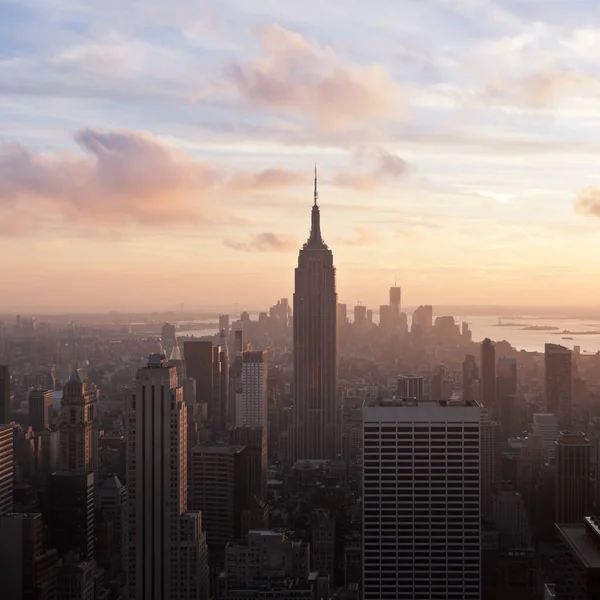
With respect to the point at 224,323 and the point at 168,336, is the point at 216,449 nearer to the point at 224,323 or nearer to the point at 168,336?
the point at 168,336

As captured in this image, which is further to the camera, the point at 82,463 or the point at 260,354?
the point at 260,354

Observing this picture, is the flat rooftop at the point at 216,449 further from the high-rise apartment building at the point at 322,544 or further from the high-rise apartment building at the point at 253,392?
the high-rise apartment building at the point at 253,392

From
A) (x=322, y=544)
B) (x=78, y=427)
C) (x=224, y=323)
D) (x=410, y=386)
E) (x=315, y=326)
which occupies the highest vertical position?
(x=224, y=323)

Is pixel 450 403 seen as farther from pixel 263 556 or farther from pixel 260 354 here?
pixel 260 354

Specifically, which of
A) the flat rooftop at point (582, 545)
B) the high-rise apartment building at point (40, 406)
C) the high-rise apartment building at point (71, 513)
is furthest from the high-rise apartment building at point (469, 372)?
the flat rooftop at point (582, 545)

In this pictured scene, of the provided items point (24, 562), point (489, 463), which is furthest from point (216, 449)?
point (24, 562)

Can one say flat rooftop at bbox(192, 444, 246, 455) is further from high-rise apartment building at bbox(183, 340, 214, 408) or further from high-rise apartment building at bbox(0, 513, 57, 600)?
high-rise apartment building at bbox(0, 513, 57, 600)

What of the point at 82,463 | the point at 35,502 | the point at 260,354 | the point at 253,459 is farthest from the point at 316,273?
the point at 35,502
